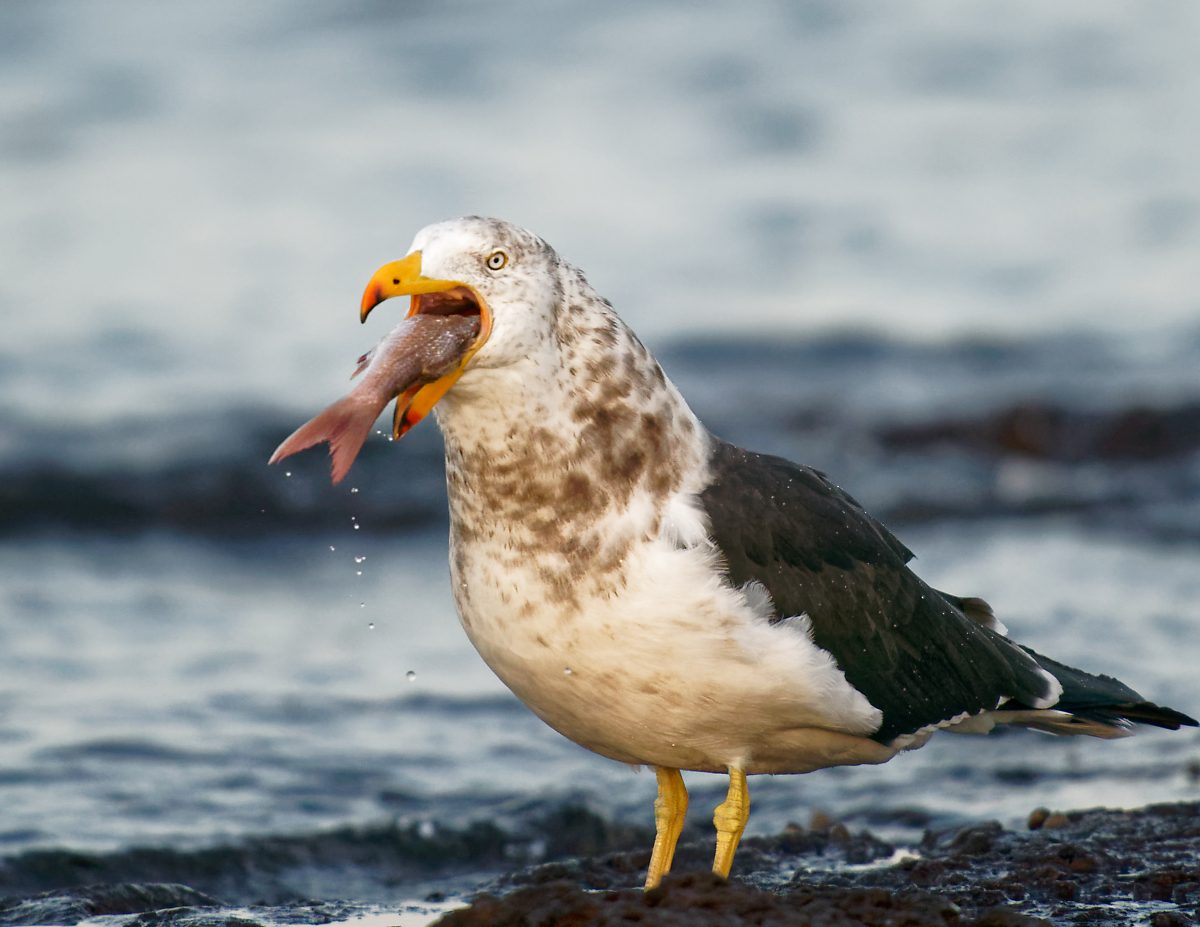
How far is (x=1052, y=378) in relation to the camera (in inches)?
474

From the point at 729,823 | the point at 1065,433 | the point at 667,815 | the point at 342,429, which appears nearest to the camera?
the point at 342,429

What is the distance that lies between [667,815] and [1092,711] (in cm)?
130

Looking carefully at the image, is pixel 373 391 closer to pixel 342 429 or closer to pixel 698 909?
pixel 342 429

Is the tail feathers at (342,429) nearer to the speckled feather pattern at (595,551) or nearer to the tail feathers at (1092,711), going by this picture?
the speckled feather pattern at (595,551)

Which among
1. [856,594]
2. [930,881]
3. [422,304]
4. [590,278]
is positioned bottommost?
[930,881]

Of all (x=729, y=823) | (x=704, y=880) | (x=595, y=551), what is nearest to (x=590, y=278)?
(x=729, y=823)

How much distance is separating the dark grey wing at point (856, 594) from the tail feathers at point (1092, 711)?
0.29 feet

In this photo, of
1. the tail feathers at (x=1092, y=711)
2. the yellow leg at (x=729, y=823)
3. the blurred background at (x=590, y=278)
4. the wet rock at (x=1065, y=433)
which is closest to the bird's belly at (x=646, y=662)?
the yellow leg at (x=729, y=823)

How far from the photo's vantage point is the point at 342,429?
156 inches

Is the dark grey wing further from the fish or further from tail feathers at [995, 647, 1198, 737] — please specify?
the fish

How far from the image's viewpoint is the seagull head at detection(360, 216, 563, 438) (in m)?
4.04

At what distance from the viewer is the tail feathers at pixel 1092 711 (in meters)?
5.15

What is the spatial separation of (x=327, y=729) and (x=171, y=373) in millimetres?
5222

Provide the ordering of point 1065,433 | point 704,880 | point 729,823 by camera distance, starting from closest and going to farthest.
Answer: point 704,880
point 729,823
point 1065,433
